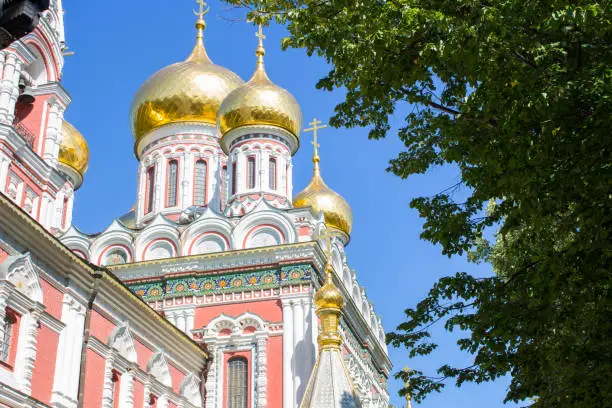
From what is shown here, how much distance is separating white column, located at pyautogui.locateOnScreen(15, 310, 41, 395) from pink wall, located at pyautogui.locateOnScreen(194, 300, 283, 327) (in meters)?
6.83

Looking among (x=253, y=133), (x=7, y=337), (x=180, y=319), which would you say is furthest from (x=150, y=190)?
(x=7, y=337)

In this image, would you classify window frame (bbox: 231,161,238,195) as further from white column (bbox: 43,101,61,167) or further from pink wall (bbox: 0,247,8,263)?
pink wall (bbox: 0,247,8,263)

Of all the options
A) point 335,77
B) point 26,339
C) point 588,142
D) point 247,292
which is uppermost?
point 247,292

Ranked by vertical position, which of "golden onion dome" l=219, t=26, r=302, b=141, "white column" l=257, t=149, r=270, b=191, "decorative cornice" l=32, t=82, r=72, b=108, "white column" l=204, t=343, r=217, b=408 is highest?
"golden onion dome" l=219, t=26, r=302, b=141

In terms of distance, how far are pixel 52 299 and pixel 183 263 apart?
6639mm

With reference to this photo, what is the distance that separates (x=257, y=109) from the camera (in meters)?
21.3

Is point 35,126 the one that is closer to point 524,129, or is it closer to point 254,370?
point 254,370

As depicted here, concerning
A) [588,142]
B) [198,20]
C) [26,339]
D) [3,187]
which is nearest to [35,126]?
[3,187]

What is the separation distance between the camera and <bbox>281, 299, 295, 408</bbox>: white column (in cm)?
1634

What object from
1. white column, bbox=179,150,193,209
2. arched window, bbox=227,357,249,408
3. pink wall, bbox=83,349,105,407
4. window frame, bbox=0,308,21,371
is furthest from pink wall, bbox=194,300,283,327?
window frame, bbox=0,308,21,371

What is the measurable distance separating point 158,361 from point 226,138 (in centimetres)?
838

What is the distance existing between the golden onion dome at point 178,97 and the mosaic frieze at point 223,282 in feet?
19.3

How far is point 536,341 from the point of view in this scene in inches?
281

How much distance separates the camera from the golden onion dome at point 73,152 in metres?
23.0
